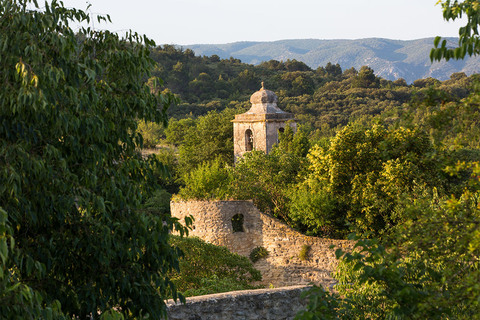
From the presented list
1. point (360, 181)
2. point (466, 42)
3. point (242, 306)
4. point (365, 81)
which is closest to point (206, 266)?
point (360, 181)

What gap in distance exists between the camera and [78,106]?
21.5ft

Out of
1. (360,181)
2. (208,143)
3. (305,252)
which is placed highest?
(360,181)

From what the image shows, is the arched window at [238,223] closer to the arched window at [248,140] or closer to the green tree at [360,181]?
the green tree at [360,181]

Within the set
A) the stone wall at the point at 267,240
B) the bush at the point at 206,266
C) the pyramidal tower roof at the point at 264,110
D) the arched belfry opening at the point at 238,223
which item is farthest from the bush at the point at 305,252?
the pyramidal tower roof at the point at 264,110

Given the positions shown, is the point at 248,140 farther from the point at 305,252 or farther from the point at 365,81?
the point at 365,81

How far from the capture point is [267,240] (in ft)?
71.6

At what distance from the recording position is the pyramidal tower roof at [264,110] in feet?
106

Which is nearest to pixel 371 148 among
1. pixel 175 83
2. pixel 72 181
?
pixel 72 181

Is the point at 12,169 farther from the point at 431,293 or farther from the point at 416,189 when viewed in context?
the point at 416,189

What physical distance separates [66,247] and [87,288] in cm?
53

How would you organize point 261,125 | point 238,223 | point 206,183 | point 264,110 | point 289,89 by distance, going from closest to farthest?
point 238,223 → point 206,183 → point 261,125 → point 264,110 → point 289,89

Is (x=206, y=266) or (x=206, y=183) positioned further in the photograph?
(x=206, y=183)

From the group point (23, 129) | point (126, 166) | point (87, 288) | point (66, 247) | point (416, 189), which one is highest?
point (23, 129)

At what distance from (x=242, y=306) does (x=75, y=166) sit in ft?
14.5
